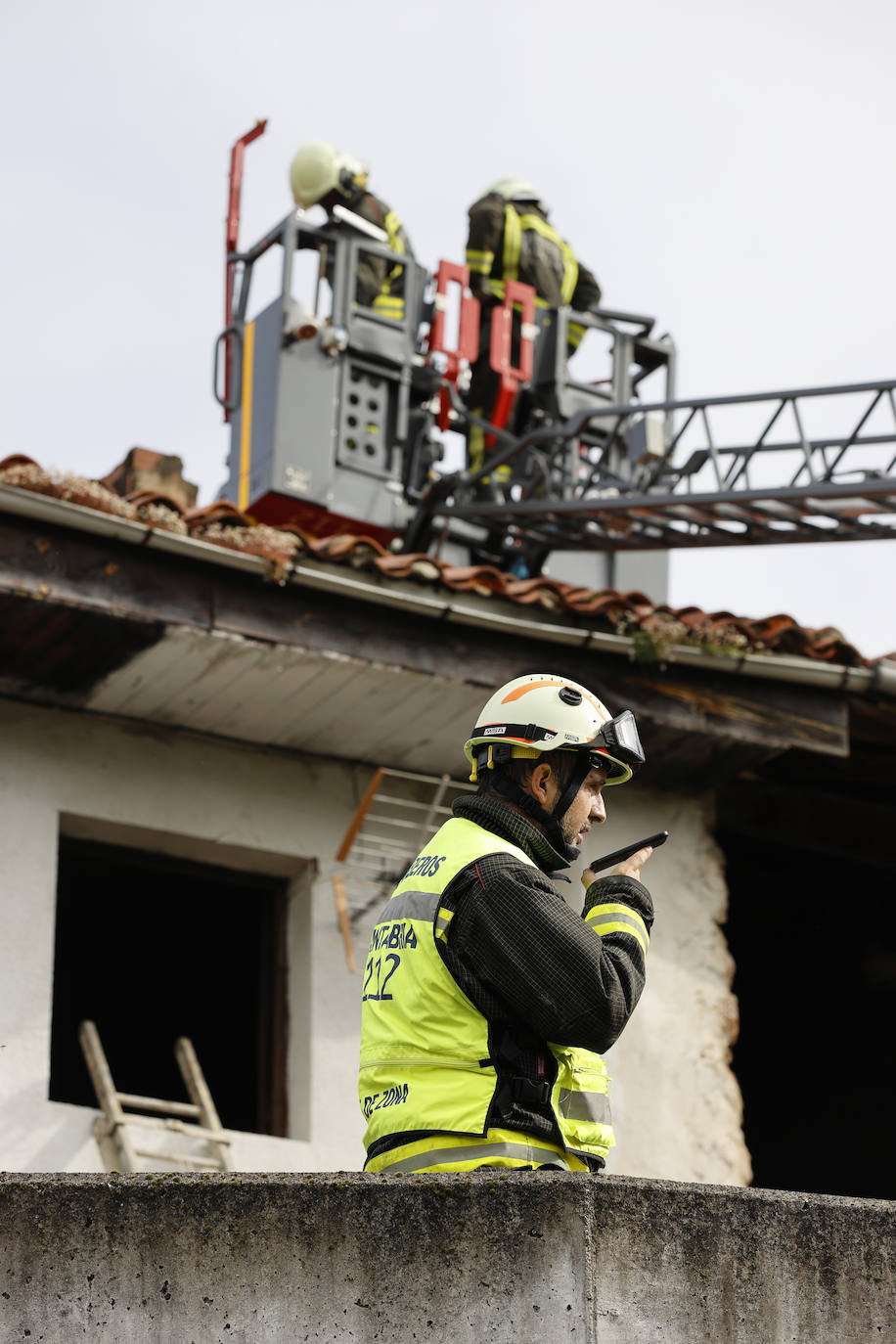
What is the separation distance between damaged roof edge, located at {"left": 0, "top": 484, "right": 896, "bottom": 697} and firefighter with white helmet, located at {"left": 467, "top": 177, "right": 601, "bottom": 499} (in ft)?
16.0

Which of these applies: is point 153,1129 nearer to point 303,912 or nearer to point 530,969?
point 303,912

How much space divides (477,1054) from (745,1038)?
9.22 metres

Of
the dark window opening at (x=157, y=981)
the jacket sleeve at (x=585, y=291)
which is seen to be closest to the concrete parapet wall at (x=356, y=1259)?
the dark window opening at (x=157, y=981)

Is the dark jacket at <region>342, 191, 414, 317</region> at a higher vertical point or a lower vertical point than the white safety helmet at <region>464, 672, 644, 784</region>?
higher

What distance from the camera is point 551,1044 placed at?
12.7 ft

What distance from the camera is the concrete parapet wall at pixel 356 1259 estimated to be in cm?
335

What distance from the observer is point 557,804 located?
418 centimetres

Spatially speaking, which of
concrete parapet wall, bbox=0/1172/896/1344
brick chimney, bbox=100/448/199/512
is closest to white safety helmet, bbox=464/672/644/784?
concrete parapet wall, bbox=0/1172/896/1344

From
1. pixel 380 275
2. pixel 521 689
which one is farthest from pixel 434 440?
pixel 521 689

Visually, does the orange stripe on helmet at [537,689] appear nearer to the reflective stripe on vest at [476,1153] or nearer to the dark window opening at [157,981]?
the reflective stripe on vest at [476,1153]

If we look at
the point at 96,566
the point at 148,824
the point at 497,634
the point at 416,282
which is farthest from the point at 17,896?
the point at 416,282

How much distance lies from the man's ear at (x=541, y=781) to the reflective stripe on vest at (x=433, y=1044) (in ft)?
0.60

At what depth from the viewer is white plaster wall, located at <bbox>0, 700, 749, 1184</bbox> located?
25.1 ft

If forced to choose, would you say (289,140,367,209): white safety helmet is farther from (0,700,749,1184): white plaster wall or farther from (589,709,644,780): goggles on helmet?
(589,709,644,780): goggles on helmet
